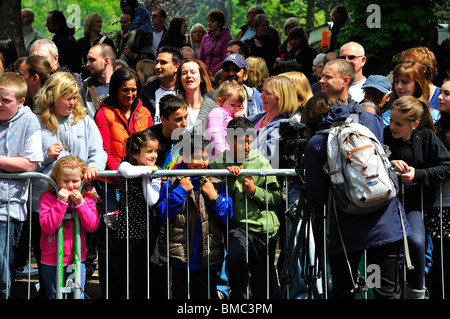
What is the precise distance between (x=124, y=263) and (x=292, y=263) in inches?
61.3

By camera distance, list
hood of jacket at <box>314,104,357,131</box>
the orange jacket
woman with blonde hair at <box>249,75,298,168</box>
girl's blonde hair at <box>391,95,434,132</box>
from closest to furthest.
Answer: hood of jacket at <box>314,104,357,131</box> < girl's blonde hair at <box>391,95,434,132</box> < woman with blonde hair at <box>249,75,298,168</box> < the orange jacket

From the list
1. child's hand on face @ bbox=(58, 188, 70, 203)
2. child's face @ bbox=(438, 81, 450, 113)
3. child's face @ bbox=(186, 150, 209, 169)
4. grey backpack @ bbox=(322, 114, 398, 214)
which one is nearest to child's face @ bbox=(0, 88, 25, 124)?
child's hand on face @ bbox=(58, 188, 70, 203)

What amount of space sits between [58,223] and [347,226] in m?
2.15

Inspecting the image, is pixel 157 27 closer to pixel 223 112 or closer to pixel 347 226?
pixel 223 112

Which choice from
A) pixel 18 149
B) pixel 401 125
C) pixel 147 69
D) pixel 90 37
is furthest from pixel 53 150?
pixel 90 37

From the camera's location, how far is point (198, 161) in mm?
5941

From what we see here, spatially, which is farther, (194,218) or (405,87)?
(405,87)

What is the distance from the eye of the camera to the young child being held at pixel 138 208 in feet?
19.4

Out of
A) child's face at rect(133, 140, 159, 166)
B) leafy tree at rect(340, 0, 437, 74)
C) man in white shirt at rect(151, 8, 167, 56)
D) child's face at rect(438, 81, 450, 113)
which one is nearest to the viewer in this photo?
child's face at rect(133, 140, 159, 166)

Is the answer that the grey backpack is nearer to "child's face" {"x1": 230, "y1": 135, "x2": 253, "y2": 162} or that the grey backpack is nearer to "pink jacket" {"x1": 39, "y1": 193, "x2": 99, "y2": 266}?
"child's face" {"x1": 230, "y1": 135, "x2": 253, "y2": 162}

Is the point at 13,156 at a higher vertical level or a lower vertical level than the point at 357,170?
higher

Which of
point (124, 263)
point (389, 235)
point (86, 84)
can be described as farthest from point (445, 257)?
point (86, 84)

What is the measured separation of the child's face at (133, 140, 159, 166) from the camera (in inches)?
236

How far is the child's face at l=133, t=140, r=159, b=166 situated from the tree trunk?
637cm
